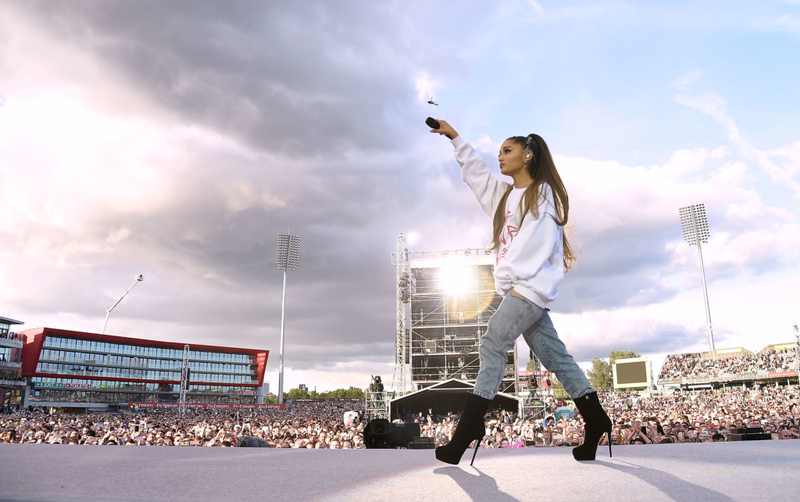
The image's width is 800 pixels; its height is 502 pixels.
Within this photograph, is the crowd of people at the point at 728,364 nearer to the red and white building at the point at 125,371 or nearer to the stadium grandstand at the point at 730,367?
the stadium grandstand at the point at 730,367

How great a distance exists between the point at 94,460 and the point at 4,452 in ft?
2.42

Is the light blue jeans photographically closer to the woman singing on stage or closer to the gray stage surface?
the woman singing on stage

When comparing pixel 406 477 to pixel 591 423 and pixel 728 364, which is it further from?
pixel 728 364

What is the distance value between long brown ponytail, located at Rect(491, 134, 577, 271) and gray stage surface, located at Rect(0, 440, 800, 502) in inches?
44.1

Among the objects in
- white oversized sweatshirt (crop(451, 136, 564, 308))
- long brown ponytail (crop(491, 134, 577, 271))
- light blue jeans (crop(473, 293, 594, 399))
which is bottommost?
light blue jeans (crop(473, 293, 594, 399))

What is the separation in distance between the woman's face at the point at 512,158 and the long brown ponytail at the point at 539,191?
3cm

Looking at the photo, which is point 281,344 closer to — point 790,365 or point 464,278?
point 464,278

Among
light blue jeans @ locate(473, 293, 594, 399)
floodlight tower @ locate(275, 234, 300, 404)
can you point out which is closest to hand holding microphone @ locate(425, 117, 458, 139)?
light blue jeans @ locate(473, 293, 594, 399)

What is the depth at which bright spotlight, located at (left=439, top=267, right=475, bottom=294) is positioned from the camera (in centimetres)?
3947

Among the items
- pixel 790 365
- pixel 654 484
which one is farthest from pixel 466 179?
pixel 790 365

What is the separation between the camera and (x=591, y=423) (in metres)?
2.64

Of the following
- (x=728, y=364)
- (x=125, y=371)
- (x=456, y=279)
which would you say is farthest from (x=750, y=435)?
(x=125, y=371)

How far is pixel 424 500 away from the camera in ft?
5.69

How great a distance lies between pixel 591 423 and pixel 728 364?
58.5m
